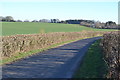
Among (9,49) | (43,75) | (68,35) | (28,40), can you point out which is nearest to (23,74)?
(43,75)

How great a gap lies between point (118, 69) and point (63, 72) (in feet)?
13.4

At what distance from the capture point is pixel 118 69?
20.4ft

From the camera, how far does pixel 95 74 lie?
9094 millimetres

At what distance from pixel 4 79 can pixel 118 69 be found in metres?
4.77

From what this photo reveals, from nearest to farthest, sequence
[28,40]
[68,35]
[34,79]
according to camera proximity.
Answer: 1. [34,79]
2. [28,40]
3. [68,35]

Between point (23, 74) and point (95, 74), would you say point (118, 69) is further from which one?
point (23, 74)

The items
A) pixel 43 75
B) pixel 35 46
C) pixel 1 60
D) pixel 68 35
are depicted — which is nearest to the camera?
pixel 43 75

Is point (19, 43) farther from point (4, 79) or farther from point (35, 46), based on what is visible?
point (4, 79)

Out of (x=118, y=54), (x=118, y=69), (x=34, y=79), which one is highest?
(x=118, y=54)

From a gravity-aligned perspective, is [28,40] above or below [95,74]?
above

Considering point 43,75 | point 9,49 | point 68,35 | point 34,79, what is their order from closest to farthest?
point 34,79 < point 43,75 < point 9,49 < point 68,35

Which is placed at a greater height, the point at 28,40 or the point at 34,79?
the point at 28,40

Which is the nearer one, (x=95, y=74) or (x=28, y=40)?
(x=95, y=74)

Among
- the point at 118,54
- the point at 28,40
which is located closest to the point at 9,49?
the point at 28,40
